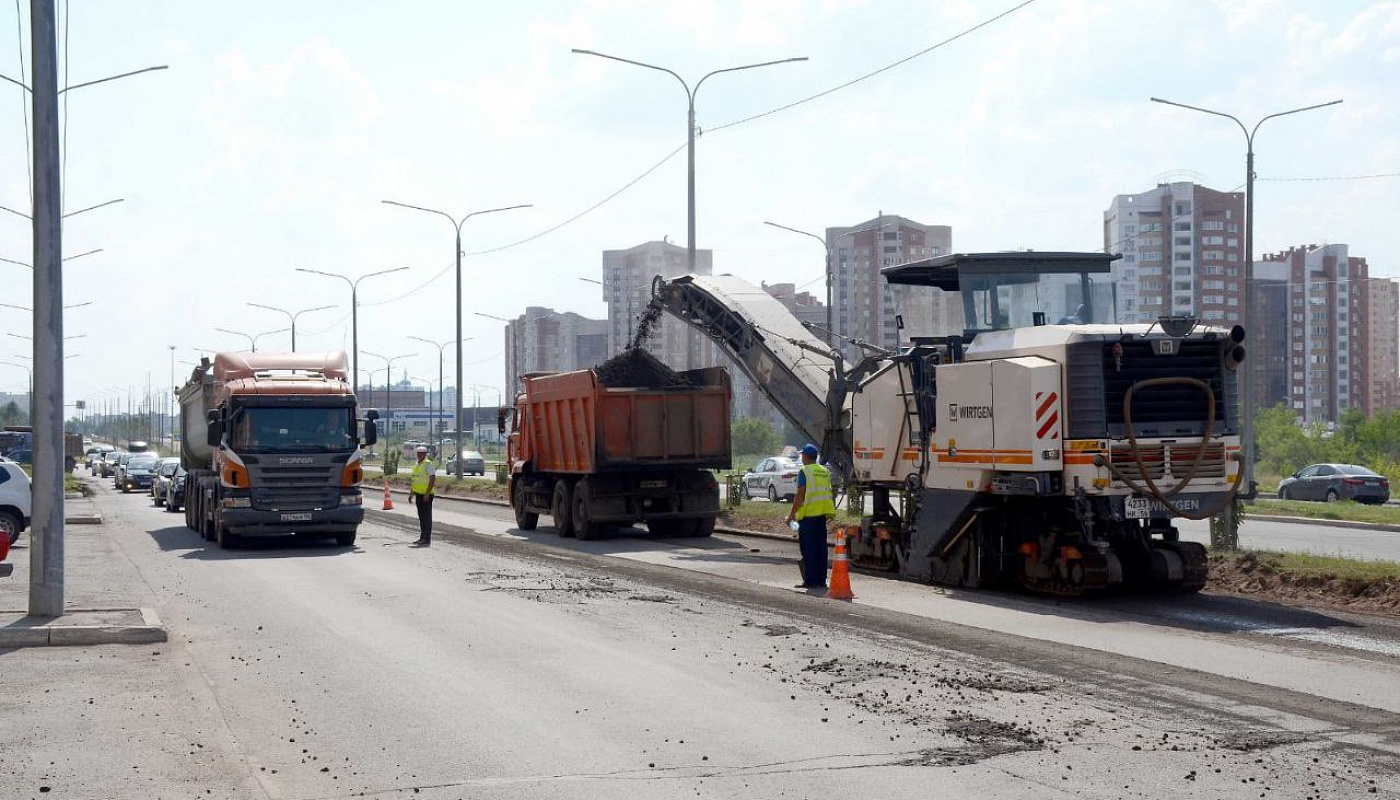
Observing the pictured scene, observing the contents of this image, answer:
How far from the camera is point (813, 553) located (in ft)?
55.1

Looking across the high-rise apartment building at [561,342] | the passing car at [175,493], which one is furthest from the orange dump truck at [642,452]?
the high-rise apartment building at [561,342]

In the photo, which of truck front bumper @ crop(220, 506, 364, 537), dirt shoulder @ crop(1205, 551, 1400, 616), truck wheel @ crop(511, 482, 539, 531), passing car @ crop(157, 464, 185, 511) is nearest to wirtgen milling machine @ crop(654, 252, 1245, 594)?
dirt shoulder @ crop(1205, 551, 1400, 616)

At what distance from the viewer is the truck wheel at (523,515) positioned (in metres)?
29.1

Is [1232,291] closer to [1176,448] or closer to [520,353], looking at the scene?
[520,353]

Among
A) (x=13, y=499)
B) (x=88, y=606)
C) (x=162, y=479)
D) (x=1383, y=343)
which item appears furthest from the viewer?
(x=1383, y=343)

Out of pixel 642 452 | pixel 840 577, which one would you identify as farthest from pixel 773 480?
pixel 840 577

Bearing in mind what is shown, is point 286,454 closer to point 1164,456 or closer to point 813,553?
point 813,553

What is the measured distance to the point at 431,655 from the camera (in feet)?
38.1

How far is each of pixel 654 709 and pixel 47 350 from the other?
7.27 m

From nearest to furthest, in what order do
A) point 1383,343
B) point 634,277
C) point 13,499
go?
point 13,499 → point 634,277 → point 1383,343

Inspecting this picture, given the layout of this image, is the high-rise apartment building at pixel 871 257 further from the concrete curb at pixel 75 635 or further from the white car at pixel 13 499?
the concrete curb at pixel 75 635

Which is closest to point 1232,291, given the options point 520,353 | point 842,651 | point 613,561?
point 520,353

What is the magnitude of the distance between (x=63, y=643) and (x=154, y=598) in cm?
405

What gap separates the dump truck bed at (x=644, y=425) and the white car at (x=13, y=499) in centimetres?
972
